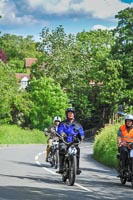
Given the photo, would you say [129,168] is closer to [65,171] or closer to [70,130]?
[65,171]

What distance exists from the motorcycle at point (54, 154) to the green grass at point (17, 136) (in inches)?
1293

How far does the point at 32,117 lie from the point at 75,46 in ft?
44.4

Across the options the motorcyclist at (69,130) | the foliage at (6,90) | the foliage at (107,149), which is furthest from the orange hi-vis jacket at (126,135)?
the foliage at (6,90)

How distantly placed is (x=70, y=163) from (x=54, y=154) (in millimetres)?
7717

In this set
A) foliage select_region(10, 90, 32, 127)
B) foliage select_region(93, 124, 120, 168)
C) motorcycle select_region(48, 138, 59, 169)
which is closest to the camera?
motorcycle select_region(48, 138, 59, 169)

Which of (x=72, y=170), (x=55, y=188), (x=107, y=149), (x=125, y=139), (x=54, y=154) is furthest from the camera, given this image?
(x=107, y=149)

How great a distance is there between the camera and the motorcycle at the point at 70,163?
14633mm

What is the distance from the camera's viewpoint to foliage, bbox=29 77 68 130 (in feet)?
245

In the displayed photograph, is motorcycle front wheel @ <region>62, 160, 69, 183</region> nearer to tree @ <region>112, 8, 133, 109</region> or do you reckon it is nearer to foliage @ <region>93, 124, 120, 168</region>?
foliage @ <region>93, 124, 120, 168</region>

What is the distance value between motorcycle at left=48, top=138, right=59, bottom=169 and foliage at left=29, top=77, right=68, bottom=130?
5074cm

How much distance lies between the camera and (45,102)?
75.9m

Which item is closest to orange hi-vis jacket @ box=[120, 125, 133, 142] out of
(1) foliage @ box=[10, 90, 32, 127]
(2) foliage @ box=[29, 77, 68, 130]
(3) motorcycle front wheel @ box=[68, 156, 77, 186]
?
(3) motorcycle front wheel @ box=[68, 156, 77, 186]

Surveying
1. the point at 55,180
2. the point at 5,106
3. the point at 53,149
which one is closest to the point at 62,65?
the point at 5,106

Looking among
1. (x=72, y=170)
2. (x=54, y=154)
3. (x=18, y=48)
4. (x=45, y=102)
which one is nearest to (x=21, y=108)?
(x=45, y=102)
